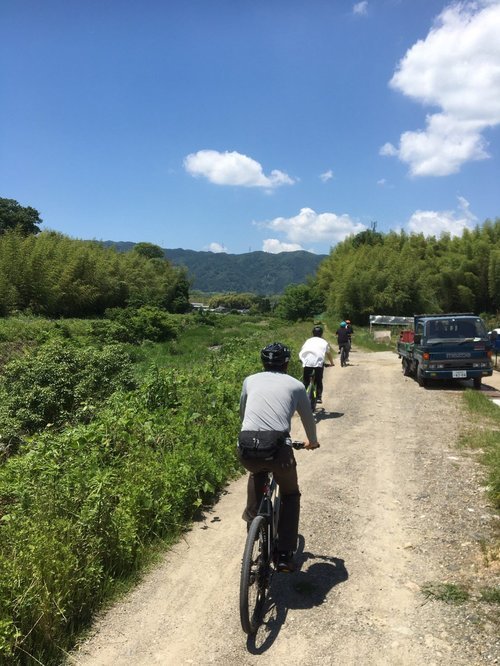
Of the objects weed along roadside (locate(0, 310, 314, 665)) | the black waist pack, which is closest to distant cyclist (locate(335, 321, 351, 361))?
weed along roadside (locate(0, 310, 314, 665))

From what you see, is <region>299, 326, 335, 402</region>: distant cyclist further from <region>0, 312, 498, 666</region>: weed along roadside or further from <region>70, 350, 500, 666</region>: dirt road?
<region>70, 350, 500, 666</region>: dirt road

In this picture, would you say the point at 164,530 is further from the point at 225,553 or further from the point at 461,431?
the point at 461,431

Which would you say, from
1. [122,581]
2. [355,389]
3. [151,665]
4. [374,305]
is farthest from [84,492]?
[374,305]

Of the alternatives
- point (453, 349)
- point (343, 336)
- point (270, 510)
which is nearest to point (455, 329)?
point (453, 349)

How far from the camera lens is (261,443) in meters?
3.19

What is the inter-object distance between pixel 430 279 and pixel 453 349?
26.6 metres

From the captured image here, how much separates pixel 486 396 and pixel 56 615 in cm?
1014

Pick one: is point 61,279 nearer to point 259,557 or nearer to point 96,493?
point 96,493

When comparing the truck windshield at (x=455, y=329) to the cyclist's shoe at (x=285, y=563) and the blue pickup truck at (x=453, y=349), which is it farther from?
the cyclist's shoe at (x=285, y=563)

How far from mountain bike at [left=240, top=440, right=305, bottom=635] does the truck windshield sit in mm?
9803

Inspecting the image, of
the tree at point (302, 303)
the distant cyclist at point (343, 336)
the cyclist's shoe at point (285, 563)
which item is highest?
the tree at point (302, 303)

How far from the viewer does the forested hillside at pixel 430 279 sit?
34.9 meters

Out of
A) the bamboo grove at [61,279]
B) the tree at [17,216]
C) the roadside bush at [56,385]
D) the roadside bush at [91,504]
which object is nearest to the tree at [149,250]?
the tree at [17,216]

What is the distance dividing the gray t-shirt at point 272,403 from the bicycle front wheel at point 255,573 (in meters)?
0.62
